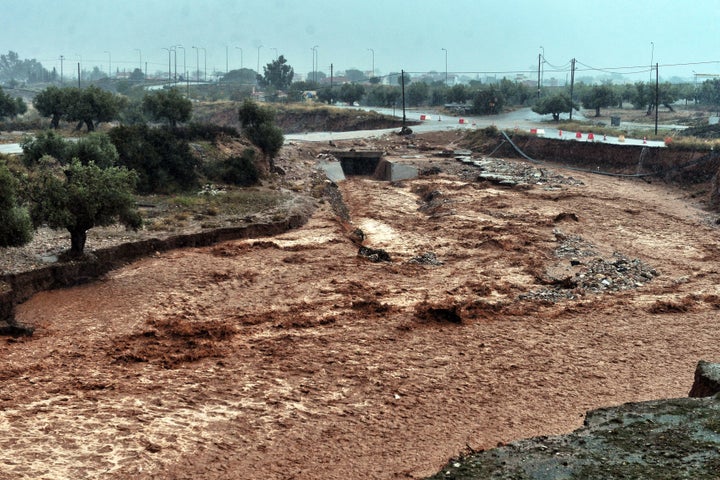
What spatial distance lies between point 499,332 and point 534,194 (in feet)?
62.0

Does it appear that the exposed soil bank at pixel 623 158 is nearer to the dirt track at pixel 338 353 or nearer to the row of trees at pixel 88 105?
the dirt track at pixel 338 353

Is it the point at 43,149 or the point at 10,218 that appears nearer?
the point at 10,218

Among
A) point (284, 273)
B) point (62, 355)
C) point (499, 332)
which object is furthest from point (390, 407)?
point (284, 273)

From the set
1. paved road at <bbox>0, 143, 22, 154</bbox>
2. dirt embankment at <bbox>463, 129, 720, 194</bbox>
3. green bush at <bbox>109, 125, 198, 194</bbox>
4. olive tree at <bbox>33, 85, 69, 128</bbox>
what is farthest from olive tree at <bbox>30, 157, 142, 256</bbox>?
olive tree at <bbox>33, 85, 69, 128</bbox>

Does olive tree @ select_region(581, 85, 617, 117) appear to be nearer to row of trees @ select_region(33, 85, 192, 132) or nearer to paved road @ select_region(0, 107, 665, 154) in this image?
paved road @ select_region(0, 107, 665, 154)

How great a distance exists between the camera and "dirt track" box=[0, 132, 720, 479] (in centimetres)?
1191

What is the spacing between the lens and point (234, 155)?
3644 centimetres

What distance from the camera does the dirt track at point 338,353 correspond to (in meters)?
11.9

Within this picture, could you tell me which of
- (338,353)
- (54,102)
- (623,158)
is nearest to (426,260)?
(338,353)

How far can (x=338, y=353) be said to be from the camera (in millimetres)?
16250

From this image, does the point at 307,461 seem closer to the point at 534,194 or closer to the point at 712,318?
the point at 712,318

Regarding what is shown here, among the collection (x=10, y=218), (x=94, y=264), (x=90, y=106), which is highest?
(x=90, y=106)

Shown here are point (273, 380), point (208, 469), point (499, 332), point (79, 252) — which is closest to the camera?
point (208, 469)

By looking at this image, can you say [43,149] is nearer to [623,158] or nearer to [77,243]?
[77,243]
